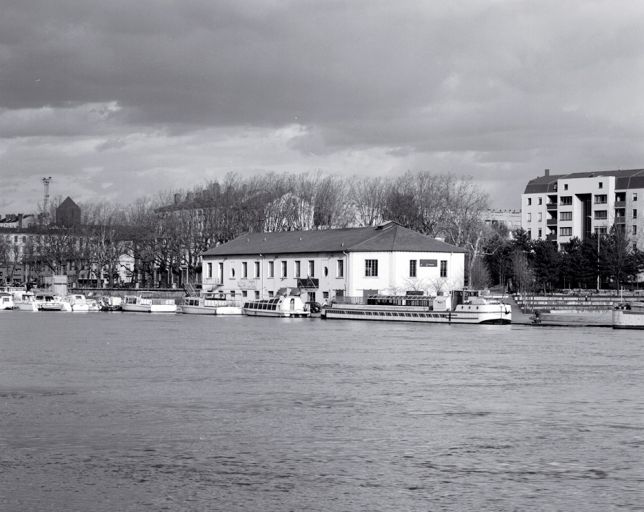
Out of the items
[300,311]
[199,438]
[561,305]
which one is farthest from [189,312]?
[199,438]

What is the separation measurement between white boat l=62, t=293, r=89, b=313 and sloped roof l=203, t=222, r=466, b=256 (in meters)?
18.5

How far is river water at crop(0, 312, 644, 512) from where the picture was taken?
74.7ft

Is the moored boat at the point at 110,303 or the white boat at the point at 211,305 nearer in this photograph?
the white boat at the point at 211,305

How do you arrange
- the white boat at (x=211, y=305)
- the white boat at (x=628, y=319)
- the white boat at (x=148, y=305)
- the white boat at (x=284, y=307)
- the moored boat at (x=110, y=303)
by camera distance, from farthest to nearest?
the moored boat at (x=110, y=303) → the white boat at (x=148, y=305) → the white boat at (x=211, y=305) → the white boat at (x=284, y=307) → the white boat at (x=628, y=319)

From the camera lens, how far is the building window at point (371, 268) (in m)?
106

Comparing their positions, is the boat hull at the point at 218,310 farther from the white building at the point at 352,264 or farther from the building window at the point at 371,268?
the building window at the point at 371,268

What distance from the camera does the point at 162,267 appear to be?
14100 cm

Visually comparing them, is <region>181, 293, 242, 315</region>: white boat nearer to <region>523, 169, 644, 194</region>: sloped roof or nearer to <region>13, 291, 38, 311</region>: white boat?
<region>13, 291, 38, 311</region>: white boat

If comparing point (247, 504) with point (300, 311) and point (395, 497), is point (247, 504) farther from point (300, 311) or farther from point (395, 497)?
point (300, 311)

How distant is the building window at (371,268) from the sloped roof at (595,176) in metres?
62.4

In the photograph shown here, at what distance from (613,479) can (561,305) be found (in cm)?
7345

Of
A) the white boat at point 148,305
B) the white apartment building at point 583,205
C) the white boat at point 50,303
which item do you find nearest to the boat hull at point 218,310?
the white boat at point 148,305

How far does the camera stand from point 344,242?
109 metres

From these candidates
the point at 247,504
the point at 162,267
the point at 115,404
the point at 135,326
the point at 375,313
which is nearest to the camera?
the point at 247,504
